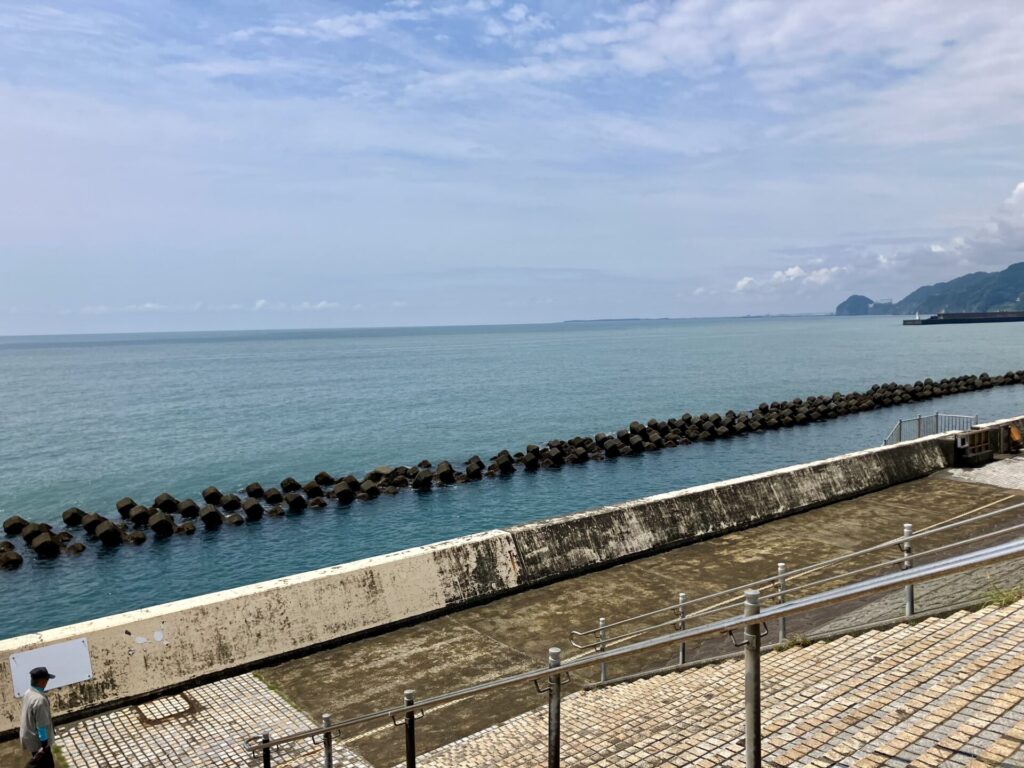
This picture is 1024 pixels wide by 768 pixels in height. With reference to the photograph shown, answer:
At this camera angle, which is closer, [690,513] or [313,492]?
[690,513]

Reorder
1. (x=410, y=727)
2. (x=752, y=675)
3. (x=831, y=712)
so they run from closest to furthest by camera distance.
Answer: (x=752, y=675) → (x=831, y=712) → (x=410, y=727)

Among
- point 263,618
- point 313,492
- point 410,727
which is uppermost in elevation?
point 410,727

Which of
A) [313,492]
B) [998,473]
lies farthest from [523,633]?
[313,492]

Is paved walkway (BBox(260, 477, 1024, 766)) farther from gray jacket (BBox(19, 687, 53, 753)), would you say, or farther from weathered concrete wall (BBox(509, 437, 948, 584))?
gray jacket (BBox(19, 687, 53, 753))

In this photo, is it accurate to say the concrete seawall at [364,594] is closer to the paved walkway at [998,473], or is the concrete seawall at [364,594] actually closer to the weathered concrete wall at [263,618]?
the weathered concrete wall at [263,618]

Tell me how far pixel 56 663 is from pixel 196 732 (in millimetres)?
2114

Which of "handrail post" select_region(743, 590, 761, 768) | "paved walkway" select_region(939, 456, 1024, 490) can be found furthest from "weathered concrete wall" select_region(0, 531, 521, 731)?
"paved walkway" select_region(939, 456, 1024, 490)

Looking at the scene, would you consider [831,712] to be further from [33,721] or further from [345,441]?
[345,441]

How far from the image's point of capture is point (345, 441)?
50.7m

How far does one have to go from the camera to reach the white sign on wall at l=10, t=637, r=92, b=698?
9469mm

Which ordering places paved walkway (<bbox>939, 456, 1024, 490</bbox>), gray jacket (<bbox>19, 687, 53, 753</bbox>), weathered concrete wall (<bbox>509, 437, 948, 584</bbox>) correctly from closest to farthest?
1. gray jacket (<bbox>19, 687, 53, 753</bbox>)
2. weathered concrete wall (<bbox>509, 437, 948, 584</bbox>)
3. paved walkway (<bbox>939, 456, 1024, 490</bbox>)

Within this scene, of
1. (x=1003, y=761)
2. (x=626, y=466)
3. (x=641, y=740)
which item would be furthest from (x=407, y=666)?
(x=626, y=466)

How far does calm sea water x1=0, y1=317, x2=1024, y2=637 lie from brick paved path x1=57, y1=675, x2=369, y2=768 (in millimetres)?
14064

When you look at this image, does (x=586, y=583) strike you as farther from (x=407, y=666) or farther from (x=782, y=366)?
(x=782, y=366)
